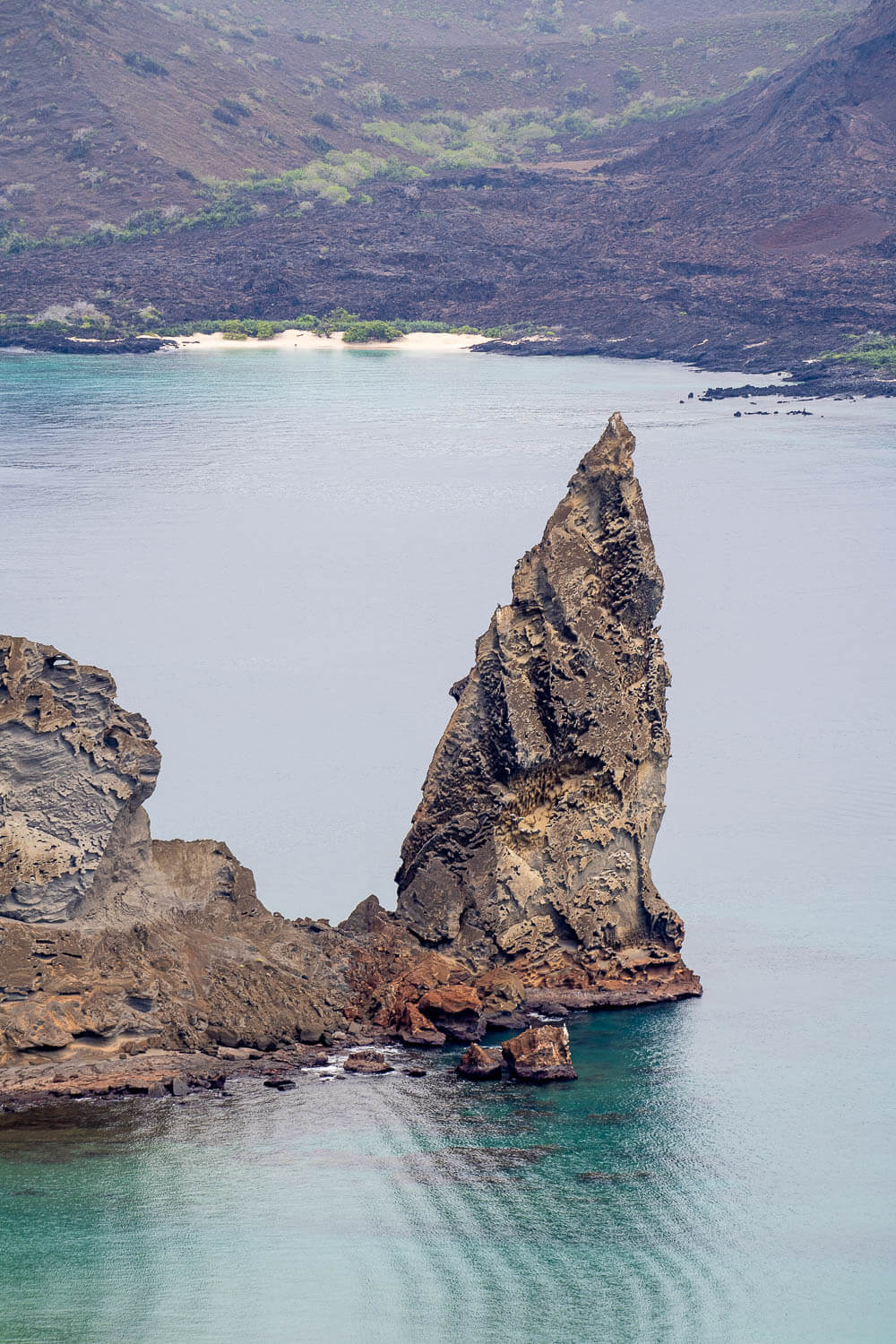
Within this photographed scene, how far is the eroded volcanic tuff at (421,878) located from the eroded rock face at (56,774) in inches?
0.7

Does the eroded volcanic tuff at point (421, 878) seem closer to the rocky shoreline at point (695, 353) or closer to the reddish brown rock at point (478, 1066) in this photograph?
the reddish brown rock at point (478, 1066)

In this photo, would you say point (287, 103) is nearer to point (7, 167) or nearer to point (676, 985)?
point (7, 167)

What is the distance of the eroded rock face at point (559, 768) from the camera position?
2033cm

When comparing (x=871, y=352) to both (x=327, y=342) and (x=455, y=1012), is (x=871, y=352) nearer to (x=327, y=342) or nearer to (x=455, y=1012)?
(x=327, y=342)

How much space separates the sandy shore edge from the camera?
80.4 metres

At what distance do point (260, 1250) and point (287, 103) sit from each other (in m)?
112

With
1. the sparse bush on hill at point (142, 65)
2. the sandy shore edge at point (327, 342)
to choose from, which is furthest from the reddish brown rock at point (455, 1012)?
the sparse bush on hill at point (142, 65)

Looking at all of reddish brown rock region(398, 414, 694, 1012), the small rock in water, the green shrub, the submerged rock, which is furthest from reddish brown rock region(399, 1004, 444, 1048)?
the green shrub

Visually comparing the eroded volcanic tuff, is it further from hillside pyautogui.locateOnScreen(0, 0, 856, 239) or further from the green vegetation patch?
hillside pyautogui.locateOnScreen(0, 0, 856, 239)

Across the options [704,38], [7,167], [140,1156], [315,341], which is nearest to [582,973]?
[140,1156]

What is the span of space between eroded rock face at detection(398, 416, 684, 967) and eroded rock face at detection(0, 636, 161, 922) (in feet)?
10.1

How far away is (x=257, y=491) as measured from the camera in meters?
48.8

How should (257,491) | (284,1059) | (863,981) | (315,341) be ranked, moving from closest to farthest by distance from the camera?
(284,1059), (863,981), (257,491), (315,341)

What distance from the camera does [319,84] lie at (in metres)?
129
